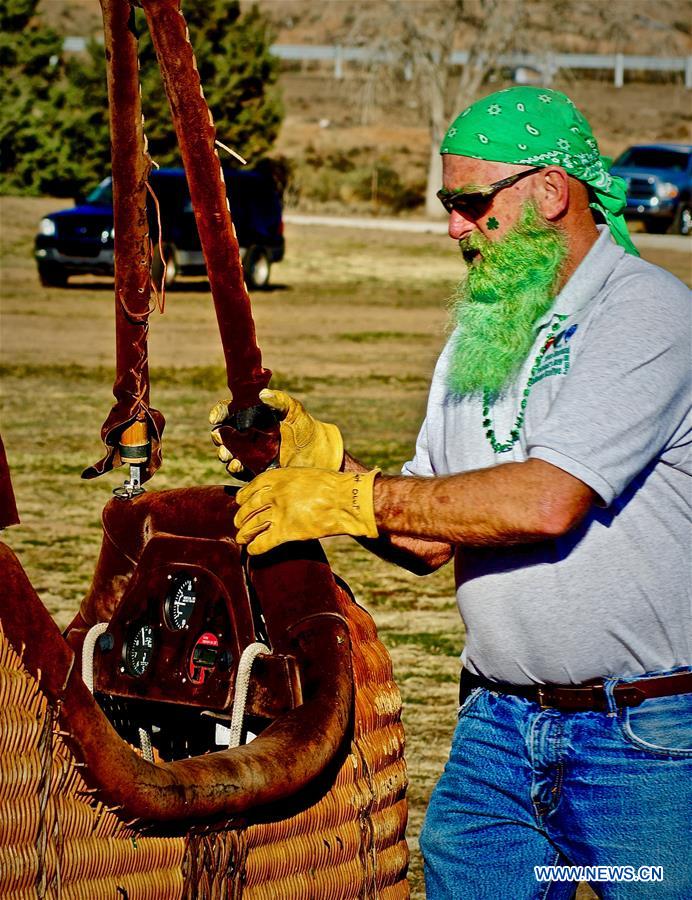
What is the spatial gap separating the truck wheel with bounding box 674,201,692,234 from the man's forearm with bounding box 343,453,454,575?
27.0 m

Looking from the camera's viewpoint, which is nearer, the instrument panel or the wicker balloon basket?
the wicker balloon basket

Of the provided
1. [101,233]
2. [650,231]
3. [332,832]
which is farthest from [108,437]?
[650,231]

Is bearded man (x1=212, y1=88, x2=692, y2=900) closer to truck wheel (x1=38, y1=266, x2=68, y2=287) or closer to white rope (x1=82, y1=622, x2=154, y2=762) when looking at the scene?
white rope (x1=82, y1=622, x2=154, y2=762)

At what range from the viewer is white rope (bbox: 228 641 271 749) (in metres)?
2.59

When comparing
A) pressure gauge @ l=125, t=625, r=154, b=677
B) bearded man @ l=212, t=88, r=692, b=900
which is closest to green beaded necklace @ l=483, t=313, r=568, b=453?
bearded man @ l=212, t=88, r=692, b=900

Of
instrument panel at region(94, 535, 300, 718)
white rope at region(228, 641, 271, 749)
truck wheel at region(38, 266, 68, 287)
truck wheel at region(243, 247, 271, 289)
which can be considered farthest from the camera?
truck wheel at region(243, 247, 271, 289)

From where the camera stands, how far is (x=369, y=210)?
127 feet

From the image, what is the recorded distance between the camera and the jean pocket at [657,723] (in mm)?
2492

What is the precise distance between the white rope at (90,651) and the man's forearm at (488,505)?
68cm

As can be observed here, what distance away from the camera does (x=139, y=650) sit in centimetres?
281

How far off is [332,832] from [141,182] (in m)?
1.36

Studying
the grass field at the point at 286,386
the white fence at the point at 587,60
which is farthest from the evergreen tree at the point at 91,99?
the white fence at the point at 587,60

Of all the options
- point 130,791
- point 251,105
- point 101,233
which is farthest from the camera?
point 251,105

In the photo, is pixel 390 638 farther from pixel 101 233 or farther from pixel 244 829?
pixel 101 233
